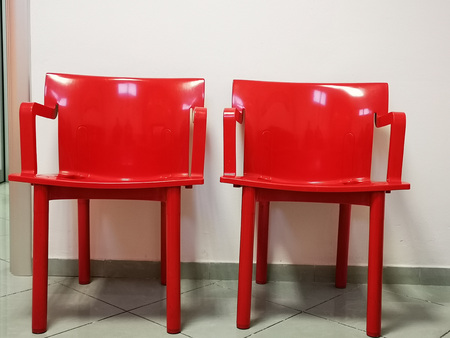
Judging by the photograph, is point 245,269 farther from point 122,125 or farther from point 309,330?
point 122,125

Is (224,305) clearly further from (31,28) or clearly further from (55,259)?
(31,28)

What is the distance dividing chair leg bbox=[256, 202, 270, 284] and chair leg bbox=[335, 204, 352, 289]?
0.83 ft

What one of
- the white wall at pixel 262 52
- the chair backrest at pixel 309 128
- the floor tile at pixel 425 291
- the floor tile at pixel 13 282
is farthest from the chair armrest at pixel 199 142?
the floor tile at pixel 425 291

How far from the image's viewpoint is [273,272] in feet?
5.75

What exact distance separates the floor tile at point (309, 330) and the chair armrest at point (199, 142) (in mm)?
480

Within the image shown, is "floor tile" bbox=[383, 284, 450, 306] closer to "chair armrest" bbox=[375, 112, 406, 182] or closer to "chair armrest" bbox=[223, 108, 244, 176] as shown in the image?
"chair armrest" bbox=[375, 112, 406, 182]

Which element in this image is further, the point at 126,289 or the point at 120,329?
the point at 126,289

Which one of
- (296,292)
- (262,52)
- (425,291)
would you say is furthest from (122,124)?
(425,291)

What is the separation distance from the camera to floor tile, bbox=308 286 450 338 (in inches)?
52.8

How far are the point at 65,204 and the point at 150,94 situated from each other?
1.84ft

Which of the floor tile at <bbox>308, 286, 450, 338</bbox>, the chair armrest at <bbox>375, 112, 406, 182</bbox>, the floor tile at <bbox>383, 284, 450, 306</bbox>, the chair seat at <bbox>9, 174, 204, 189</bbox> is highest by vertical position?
the chair armrest at <bbox>375, 112, 406, 182</bbox>

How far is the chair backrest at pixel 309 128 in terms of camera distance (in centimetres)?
150

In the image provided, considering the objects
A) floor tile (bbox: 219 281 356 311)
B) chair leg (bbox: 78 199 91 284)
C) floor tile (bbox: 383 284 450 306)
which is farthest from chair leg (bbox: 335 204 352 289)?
chair leg (bbox: 78 199 91 284)

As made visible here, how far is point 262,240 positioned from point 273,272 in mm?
164
